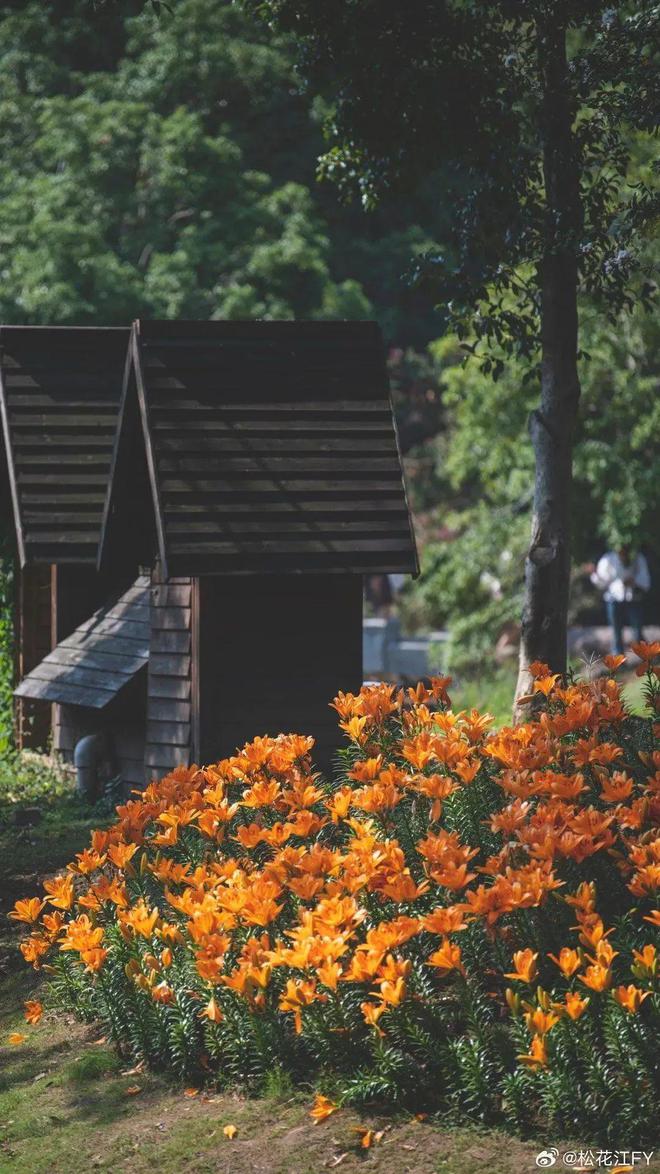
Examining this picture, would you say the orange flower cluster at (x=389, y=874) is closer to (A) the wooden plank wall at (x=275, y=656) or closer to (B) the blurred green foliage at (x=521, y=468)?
(A) the wooden plank wall at (x=275, y=656)

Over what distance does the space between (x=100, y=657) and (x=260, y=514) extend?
2853 mm

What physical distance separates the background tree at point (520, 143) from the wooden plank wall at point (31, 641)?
659cm

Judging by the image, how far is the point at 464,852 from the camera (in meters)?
5.45

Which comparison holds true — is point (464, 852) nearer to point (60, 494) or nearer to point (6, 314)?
point (60, 494)

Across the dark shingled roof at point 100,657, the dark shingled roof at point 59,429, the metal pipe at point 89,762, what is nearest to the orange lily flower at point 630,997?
the dark shingled roof at point 100,657

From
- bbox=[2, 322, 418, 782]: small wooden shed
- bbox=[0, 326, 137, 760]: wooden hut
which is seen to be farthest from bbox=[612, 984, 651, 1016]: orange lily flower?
bbox=[0, 326, 137, 760]: wooden hut

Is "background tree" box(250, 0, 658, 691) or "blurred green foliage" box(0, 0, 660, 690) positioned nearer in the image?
"background tree" box(250, 0, 658, 691)

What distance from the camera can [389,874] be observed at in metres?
5.73

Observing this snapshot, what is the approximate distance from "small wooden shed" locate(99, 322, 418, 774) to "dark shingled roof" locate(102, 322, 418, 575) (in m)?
0.01

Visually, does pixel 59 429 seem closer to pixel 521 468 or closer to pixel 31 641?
pixel 31 641

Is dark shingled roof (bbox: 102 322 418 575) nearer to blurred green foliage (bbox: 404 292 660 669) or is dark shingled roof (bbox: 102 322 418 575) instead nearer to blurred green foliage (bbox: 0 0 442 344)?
blurred green foliage (bbox: 404 292 660 669)

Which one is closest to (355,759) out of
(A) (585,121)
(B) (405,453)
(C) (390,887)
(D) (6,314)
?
(C) (390,887)

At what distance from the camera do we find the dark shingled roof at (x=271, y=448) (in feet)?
36.7

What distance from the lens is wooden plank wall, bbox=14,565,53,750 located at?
641 inches
